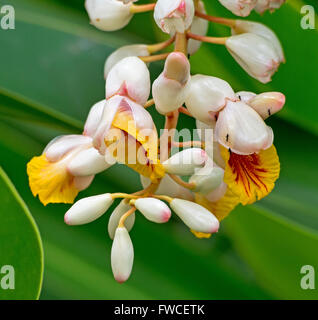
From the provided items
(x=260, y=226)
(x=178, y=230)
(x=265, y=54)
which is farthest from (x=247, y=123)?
(x=178, y=230)

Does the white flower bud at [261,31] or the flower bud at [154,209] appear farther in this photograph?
the white flower bud at [261,31]

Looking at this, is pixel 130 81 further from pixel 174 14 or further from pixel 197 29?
pixel 197 29

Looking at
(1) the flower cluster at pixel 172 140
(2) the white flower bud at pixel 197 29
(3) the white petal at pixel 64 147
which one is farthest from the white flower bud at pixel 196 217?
(2) the white flower bud at pixel 197 29

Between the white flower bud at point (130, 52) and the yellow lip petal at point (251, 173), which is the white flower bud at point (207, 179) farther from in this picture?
the white flower bud at point (130, 52)

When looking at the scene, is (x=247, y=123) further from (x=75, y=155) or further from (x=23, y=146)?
(x=23, y=146)

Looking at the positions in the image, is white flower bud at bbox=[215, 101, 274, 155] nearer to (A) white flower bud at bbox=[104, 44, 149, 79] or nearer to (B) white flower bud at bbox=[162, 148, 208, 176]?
(B) white flower bud at bbox=[162, 148, 208, 176]

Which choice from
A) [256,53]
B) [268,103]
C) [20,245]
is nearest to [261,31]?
[256,53]
